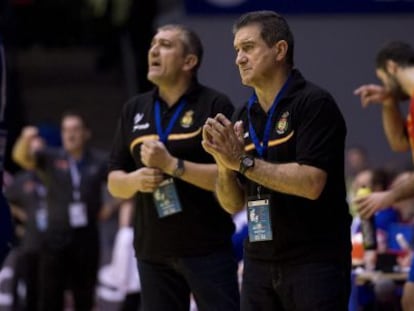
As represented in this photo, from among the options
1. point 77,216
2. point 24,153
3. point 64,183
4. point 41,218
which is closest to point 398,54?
point 24,153

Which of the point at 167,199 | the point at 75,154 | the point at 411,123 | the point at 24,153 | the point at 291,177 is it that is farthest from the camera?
the point at 75,154

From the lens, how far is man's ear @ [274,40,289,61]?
5914 millimetres

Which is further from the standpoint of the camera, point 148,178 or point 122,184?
point 122,184

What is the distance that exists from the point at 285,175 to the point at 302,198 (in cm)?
22

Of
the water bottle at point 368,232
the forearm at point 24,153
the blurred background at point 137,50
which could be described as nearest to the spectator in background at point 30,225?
the forearm at point 24,153

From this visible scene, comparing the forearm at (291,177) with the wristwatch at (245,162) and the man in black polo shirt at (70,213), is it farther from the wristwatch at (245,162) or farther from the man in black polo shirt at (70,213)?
the man in black polo shirt at (70,213)

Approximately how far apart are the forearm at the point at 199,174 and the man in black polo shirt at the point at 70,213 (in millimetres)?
5123

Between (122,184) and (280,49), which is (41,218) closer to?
(122,184)

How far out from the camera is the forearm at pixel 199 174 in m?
6.77

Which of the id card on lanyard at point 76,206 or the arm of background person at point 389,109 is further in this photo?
the id card on lanyard at point 76,206

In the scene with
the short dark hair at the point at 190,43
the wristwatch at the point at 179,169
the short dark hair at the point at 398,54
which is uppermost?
the short dark hair at the point at 190,43

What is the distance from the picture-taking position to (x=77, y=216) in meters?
12.2

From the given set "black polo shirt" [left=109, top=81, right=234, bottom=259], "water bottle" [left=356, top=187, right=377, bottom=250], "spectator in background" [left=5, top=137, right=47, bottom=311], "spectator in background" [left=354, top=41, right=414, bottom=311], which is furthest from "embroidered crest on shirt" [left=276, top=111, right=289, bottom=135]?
"spectator in background" [left=5, top=137, right=47, bottom=311]

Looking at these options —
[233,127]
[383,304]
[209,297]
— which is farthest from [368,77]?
[233,127]
